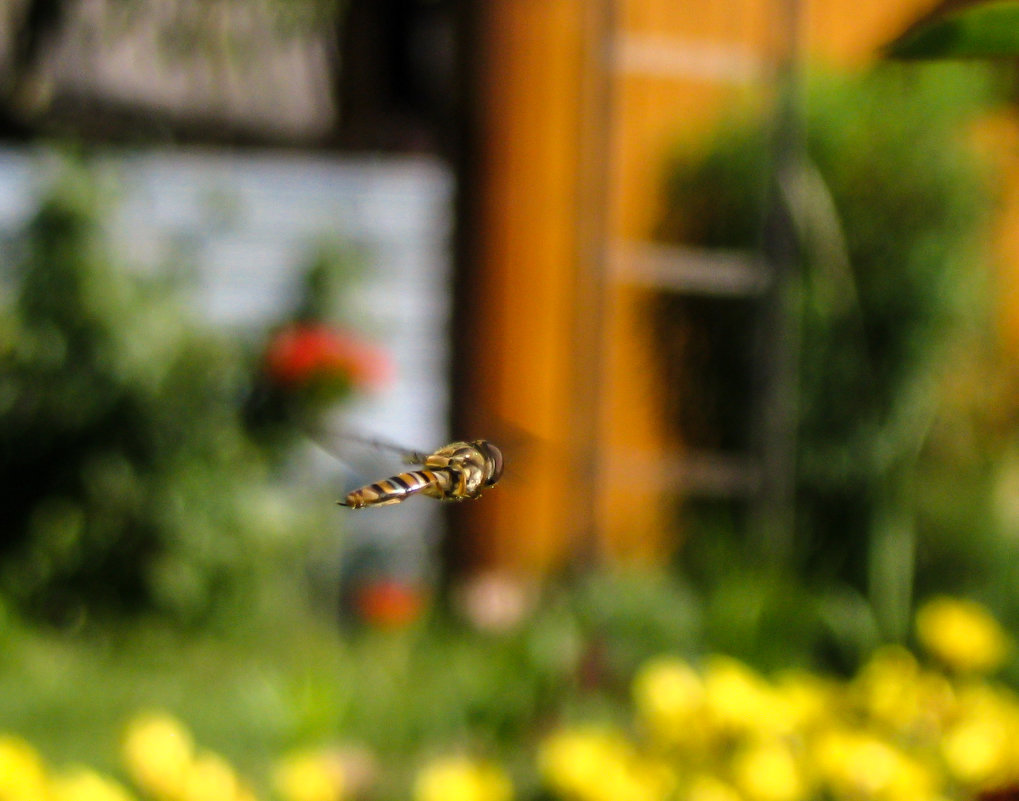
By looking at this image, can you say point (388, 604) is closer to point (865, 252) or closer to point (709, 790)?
point (865, 252)

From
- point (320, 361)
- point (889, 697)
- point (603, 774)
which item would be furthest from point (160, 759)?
point (320, 361)

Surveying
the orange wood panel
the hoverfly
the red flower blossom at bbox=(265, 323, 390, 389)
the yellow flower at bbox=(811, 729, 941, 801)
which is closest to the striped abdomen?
the hoverfly

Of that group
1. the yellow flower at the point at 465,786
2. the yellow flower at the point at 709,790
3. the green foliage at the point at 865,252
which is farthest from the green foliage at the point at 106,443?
the yellow flower at the point at 709,790

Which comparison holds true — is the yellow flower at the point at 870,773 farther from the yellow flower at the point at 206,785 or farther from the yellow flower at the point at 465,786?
the yellow flower at the point at 206,785

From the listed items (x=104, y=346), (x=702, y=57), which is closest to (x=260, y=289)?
(x=104, y=346)

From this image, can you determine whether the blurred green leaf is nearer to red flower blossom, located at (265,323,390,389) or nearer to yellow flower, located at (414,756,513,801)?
yellow flower, located at (414,756,513,801)

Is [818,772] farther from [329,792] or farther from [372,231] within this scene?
[372,231]
